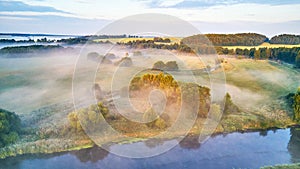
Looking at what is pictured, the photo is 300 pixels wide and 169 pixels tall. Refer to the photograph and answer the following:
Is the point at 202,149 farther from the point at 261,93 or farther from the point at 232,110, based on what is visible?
the point at 261,93

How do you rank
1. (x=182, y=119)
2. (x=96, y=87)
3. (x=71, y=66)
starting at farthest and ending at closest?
(x=71, y=66) → (x=96, y=87) → (x=182, y=119)

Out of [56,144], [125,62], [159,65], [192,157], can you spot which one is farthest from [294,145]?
[125,62]

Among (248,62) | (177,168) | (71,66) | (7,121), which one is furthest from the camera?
(248,62)

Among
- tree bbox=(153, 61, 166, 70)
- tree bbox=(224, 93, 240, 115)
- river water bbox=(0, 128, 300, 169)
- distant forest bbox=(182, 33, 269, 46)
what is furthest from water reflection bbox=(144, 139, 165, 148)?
distant forest bbox=(182, 33, 269, 46)

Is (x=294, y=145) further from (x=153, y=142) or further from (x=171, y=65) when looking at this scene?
(x=171, y=65)

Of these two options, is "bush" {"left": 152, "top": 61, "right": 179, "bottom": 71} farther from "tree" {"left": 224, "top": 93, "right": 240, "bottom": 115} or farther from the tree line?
the tree line

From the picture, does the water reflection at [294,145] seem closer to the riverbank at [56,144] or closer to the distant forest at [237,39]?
the riverbank at [56,144]

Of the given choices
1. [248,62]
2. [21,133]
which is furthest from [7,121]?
[248,62]
